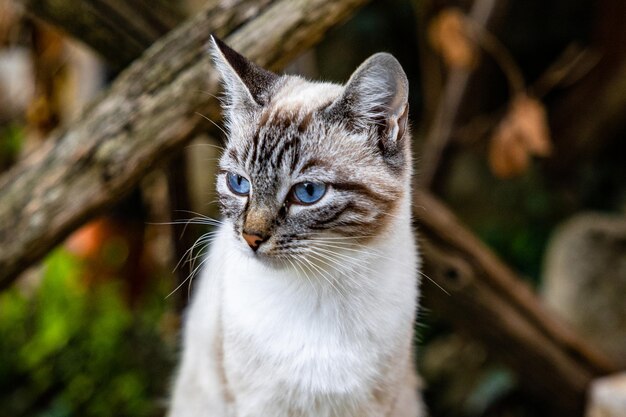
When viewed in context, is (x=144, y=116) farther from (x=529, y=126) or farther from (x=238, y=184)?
(x=529, y=126)

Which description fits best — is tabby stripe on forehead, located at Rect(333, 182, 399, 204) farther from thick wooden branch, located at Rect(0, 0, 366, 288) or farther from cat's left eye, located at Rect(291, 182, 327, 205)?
thick wooden branch, located at Rect(0, 0, 366, 288)

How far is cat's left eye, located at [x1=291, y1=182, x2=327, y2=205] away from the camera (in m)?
1.94

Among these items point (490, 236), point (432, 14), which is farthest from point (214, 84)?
point (490, 236)

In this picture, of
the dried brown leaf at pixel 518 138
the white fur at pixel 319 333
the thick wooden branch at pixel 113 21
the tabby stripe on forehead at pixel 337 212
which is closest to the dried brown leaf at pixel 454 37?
the dried brown leaf at pixel 518 138

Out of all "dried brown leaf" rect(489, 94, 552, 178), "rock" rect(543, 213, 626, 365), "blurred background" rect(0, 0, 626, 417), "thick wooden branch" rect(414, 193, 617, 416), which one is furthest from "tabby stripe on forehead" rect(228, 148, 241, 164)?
"rock" rect(543, 213, 626, 365)

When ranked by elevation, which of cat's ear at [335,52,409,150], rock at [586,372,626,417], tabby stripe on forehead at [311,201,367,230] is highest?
cat's ear at [335,52,409,150]

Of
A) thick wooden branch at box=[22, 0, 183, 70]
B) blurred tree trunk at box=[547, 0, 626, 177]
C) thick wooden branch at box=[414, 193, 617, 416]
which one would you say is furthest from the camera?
blurred tree trunk at box=[547, 0, 626, 177]

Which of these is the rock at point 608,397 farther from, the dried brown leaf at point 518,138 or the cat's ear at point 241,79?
the cat's ear at point 241,79

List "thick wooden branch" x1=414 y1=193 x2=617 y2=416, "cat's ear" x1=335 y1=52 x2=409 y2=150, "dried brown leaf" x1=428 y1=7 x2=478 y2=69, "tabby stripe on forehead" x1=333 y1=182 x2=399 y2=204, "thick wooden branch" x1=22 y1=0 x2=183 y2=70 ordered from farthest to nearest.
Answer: "dried brown leaf" x1=428 y1=7 x2=478 y2=69, "thick wooden branch" x1=414 y1=193 x2=617 y2=416, "thick wooden branch" x1=22 y1=0 x2=183 y2=70, "tabby stripe on forehead" x1=333 y1=182 x2=399 y2=204, "cat's ear" x1=335 y1=52 x2=409 y2=150

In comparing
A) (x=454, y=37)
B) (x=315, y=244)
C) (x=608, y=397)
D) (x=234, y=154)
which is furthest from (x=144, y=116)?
(x=608, y=397)

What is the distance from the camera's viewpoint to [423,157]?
4.84 m

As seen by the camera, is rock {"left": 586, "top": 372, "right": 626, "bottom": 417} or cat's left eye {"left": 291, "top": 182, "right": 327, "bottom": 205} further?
rock {"left": 586, "top": 372, "right": 626, "bottom": 417}

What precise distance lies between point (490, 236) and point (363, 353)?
10.7 ft

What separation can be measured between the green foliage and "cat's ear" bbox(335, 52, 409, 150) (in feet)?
8.53
